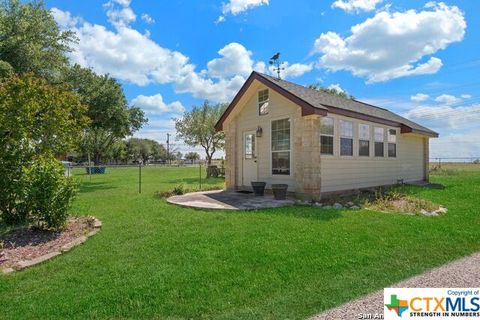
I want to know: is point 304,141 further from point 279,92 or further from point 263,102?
point 263,102

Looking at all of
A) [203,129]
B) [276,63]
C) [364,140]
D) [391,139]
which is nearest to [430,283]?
[364,140]

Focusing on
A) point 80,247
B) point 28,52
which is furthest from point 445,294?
point 28,52

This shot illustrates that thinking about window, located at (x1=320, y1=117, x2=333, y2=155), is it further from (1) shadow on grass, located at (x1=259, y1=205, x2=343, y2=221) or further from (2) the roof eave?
(1) shadow on grass, located at (x1=259, y1=205, x2=343, y2=221)

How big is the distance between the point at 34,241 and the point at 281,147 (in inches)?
283

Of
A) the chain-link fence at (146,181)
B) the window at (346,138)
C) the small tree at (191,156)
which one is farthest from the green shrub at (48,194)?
the small tree at (191,156)

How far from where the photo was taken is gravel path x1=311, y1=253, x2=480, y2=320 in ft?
9.63

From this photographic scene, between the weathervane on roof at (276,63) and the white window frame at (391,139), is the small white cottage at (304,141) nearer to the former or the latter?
the white window frame at (391,139)

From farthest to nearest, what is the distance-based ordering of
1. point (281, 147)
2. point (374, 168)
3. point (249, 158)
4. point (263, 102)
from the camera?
point (374, 168) → point (249, 158) → point (263, 102) → point (281, 147)

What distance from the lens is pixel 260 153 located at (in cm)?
1116

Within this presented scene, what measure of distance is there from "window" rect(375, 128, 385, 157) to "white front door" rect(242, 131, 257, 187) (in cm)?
488

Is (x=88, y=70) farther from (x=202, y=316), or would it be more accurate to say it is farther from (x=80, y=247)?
(x=202, y=316)

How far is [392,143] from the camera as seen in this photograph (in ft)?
44.3

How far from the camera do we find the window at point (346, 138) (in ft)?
34.7

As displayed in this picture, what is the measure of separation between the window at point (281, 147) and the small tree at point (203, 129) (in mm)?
16440
